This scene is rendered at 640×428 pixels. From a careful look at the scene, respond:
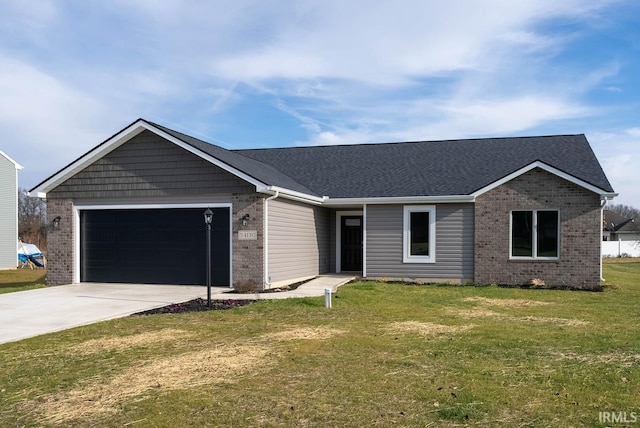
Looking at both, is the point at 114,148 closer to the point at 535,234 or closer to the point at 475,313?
the point at 475,313

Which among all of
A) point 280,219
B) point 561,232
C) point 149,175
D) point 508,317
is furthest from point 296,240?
point 561,232

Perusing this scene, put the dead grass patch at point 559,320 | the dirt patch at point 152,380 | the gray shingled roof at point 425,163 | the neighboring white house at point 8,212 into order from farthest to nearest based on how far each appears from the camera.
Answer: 1. the neighboring white house at point 8,212
2. the gray shingled roof at point 425,163
3. the dead grass patch at point 559,320
4. the dirt patch at point 152,380

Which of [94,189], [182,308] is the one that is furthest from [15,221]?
→ [182,308]

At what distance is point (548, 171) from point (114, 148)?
Answer: 12.9m

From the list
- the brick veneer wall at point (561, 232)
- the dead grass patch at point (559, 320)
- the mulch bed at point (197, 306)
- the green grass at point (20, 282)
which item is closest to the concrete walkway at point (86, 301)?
the mulch bed at point (197, 306)

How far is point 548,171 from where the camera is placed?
51.6 feet

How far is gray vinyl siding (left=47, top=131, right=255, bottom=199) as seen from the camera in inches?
597

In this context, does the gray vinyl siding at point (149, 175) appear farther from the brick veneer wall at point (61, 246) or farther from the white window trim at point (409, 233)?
the white window trim at point (409, 233)

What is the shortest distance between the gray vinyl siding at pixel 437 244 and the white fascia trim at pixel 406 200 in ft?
0.92

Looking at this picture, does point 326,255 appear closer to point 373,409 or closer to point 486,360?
point 486,360

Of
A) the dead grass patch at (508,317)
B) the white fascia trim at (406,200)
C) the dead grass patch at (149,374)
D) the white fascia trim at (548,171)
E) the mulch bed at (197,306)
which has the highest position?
the white fascia trim at (548,171)

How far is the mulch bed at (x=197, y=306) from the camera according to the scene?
1106cm

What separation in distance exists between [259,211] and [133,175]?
4.19 metres

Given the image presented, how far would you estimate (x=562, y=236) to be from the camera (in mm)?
15781
